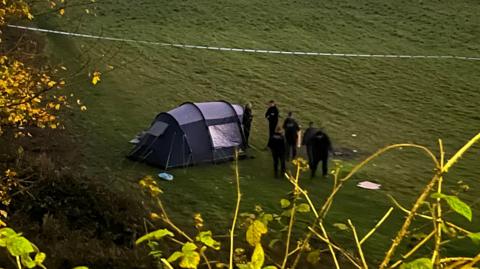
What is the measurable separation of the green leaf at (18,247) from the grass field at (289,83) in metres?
4.41

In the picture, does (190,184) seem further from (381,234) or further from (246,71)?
(246,71)

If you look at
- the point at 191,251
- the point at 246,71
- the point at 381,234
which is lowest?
the point at 381,234

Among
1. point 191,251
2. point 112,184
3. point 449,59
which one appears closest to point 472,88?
point 449,59

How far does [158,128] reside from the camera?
55.1 ft

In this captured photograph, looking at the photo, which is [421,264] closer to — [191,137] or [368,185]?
[368,185]

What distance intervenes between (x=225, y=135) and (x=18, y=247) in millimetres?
15237

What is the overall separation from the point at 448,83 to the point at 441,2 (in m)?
17.2

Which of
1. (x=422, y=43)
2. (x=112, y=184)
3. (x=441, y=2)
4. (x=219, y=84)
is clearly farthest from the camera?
(x=441, y=2)

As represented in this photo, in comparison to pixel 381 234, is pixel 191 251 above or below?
above

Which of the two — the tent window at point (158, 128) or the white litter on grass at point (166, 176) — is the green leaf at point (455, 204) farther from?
the tent window at point (158, 128)

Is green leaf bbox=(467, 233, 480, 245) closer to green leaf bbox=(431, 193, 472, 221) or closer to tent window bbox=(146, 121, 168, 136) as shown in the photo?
green leaf bbox=(431, 193, 472, 221)

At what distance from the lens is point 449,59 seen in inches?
1320

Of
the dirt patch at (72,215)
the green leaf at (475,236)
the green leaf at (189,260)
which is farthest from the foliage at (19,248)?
the dirt patch at (72,215)

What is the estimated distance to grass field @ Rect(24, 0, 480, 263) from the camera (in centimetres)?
1545
